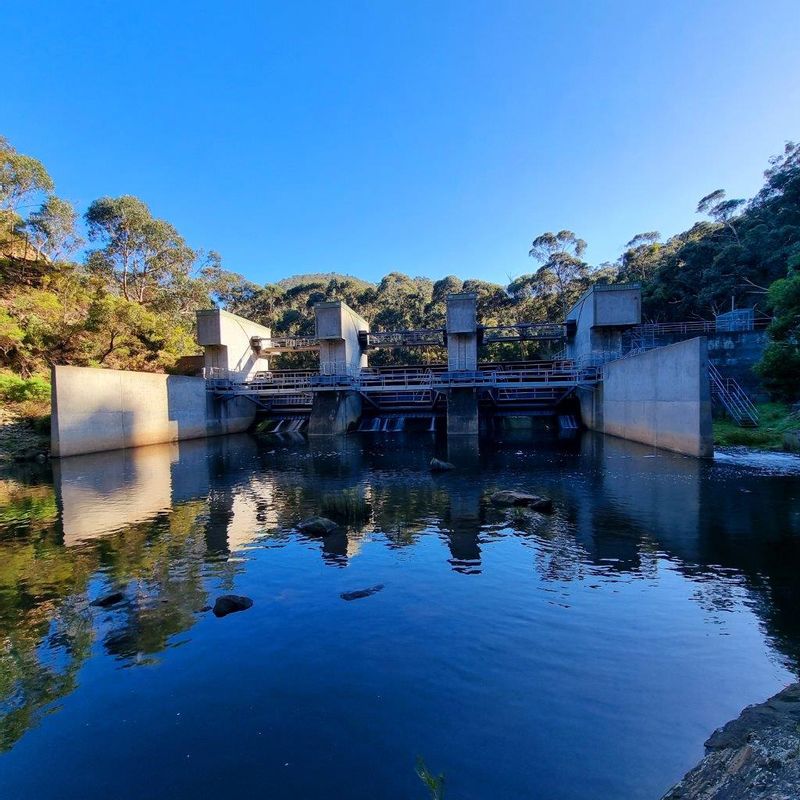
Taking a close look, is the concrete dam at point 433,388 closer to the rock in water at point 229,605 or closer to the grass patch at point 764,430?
the grass patch at point 764,430

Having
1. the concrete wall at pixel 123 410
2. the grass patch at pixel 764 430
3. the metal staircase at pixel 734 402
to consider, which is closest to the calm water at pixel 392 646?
the grass patch at pixel 764 430

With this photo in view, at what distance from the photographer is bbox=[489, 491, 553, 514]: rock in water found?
10.4 m

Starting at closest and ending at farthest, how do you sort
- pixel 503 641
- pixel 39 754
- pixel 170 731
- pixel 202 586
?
pixel 39 754 < pixel 170 731 < pixel 503 641 < pixel 202 586

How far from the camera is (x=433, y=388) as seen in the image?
27.6m

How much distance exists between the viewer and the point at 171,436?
2581 cm

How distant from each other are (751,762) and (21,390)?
90.4ft

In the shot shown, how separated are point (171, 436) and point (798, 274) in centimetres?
2926

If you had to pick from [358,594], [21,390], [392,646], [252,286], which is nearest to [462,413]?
[358,594]

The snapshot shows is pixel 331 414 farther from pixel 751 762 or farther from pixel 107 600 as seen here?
pixel 751 762

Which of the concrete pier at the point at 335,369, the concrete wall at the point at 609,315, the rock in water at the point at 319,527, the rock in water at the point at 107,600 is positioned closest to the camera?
the rock in water at the point at 107,600

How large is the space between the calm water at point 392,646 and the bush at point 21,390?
14.7 meters

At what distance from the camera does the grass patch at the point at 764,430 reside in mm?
17812

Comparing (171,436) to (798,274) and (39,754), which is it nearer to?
(39,754)

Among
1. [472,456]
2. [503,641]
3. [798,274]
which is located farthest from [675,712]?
[798,274]
